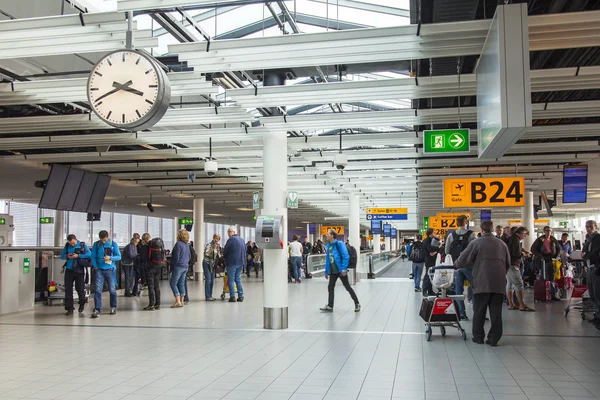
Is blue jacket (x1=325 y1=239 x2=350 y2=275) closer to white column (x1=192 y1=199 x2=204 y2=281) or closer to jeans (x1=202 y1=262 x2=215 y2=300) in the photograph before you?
jeans (x1=202 y1=262 x2=215 y2=300)

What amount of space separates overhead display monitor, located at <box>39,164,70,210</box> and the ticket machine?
7374mm

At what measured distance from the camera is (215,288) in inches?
741

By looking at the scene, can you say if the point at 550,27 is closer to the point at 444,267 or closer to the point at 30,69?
the point at 444,267

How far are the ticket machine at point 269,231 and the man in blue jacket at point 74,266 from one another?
4.38 m

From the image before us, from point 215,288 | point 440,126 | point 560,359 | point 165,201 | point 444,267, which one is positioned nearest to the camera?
point 560,359

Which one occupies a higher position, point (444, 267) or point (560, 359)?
point (444, 267)

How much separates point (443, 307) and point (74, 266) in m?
7.67

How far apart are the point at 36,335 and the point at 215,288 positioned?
31.5 feet

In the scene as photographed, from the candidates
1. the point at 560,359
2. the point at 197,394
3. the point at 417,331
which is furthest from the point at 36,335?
the point at 560,359

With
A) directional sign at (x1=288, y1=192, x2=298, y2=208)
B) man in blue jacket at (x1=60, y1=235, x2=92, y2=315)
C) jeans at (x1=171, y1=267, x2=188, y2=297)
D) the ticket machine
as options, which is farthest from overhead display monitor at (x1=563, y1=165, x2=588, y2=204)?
man in blue jacket at (x1=60, y1=235, x2=92, y2=315)

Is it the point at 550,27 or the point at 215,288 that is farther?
the point at 215,288

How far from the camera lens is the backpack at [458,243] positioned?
10430 mm

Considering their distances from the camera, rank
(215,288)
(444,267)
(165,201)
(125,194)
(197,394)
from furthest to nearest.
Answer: (165,201)
(125,194)
(215,288)
(444,267)
(197,394)

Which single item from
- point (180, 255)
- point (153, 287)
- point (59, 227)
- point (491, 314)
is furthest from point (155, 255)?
point (59, 227)
